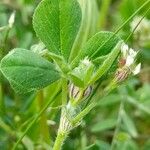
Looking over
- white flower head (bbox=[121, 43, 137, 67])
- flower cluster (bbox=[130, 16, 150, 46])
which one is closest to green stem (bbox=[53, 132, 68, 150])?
white flower head (bbox=[121, 43, 137, 67])

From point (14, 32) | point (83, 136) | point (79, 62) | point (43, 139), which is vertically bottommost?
point (83, 136)

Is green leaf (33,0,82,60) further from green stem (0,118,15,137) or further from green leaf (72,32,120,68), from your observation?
green stem (0,118,15,137)

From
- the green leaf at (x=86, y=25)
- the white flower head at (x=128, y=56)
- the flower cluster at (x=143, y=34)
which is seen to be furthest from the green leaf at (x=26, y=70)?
the flower cluster at (x=143, y=34)

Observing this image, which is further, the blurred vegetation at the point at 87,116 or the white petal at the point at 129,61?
the blurred vegetation at the point at 87,116

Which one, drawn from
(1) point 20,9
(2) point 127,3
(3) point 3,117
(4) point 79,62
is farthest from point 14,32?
(4) point 79,62

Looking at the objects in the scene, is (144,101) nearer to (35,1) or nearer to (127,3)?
(127,3)

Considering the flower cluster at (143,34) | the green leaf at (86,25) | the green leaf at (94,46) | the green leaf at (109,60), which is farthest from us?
the flower cluster at (143,34)

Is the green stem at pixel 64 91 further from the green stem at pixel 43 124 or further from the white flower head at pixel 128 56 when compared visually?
the green stem at pixel 43 124
